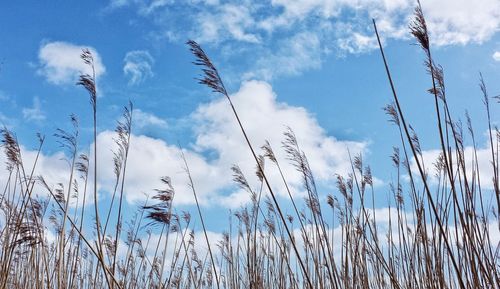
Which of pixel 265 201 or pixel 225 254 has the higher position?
pixel 265 201

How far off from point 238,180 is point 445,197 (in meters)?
1.34

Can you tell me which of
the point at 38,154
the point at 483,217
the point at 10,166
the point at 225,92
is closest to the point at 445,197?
the point at 483,217

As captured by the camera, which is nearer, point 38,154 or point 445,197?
point 445,197

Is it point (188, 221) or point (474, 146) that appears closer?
point (474, 146)

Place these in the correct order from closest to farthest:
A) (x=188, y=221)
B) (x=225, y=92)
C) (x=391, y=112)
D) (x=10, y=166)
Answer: (x=225, y=92)
(x=391, y=112)
(x=10, y=166)
(x=188, y=221)

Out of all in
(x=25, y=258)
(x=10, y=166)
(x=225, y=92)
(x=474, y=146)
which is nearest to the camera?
(x=225, y=92)

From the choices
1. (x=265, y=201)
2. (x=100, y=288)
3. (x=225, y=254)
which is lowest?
(x=100, y=288)

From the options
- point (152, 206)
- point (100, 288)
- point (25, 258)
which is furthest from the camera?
point (100, 288)

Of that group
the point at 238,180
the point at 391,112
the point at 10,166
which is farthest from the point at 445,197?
the point at 10,166

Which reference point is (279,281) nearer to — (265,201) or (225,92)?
(265,201)

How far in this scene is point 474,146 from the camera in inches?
119

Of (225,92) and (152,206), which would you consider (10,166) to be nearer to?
(152,206)

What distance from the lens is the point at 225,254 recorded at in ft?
17.5

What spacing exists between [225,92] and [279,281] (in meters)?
3.16
